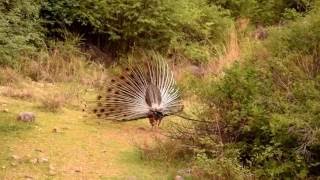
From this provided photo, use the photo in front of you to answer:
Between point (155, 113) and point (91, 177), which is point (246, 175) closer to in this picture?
point (91, 177)

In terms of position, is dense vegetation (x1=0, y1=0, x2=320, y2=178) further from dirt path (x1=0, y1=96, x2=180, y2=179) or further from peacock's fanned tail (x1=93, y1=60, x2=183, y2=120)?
dirt path (x1=0, y1=96, x2=180, y2=179)

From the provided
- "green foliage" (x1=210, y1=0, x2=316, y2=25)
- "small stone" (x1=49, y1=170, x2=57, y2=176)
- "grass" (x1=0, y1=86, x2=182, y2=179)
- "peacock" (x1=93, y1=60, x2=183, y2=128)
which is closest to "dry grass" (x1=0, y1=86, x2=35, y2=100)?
"grass" (x1=0, y1=86, x2=182, y2=179)

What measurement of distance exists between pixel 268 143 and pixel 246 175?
0.52 metres

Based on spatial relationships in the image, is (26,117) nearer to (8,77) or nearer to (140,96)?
(140,96)

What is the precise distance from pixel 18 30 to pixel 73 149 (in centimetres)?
499

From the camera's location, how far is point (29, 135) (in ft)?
22.6

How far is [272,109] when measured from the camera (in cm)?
570

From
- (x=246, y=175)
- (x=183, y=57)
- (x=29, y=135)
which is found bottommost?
(x=183, y=57)

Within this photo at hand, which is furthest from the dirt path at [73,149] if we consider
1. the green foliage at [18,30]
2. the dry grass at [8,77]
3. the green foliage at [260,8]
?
the green foliage at [260,8]

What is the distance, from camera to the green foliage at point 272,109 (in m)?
5.39

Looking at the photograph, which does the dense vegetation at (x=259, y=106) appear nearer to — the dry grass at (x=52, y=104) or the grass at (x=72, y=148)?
the grass at (x=72, y=148)

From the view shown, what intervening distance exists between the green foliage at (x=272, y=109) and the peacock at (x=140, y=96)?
1.01 metres

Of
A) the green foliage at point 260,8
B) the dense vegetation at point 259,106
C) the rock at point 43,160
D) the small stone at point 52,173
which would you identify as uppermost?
the dense vegetation at point 259,106

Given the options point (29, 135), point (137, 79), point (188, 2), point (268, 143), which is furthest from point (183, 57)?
point (268, 143)
